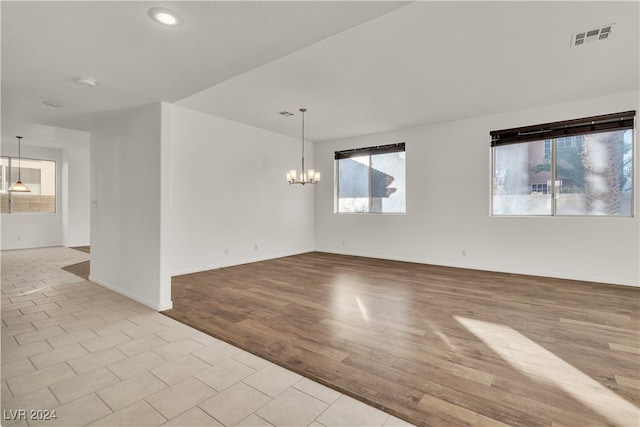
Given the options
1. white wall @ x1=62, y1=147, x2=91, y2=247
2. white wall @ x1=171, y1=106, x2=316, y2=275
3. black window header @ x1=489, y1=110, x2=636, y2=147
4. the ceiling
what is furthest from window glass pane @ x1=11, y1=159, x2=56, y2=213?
black window header @ x1=489, y1=110, x2=636, y2=147

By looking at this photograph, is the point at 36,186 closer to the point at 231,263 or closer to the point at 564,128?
the point at 231,263

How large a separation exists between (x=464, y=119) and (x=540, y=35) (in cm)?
291

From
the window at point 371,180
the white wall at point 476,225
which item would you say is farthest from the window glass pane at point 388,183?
the white wall at point 476,225

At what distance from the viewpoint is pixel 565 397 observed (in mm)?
1938

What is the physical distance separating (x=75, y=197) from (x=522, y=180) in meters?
11.2

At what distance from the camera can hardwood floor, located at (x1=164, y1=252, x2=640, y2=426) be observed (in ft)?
6.20

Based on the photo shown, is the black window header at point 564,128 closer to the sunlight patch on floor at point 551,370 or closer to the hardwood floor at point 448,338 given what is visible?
the hardwood floor at point 448,338

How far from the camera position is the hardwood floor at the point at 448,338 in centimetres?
189

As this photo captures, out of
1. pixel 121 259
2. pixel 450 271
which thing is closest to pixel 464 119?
pixel 450 271

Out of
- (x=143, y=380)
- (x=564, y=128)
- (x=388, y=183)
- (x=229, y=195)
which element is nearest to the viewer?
(x=143, y=380)

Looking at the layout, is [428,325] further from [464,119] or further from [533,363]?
[464,119]

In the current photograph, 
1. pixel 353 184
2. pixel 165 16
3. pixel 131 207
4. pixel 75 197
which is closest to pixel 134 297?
pixel 131 207

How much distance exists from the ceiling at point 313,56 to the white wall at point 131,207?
0.93 feet

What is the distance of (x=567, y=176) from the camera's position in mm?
5160
